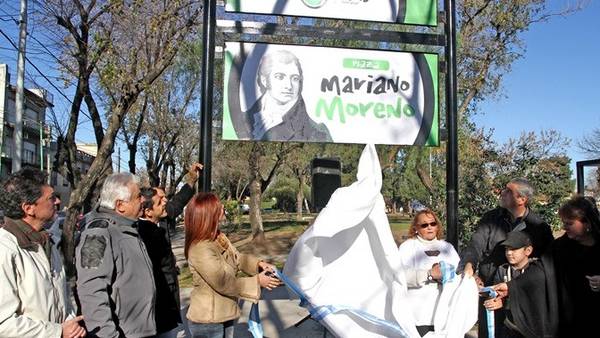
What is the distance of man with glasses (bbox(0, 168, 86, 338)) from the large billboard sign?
8.02 feet

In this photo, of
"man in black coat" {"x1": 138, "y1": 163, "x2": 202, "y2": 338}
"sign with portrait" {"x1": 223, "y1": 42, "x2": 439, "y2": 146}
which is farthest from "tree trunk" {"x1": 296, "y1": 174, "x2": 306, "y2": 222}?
"man in black coat" {"x1": 138, "y1": 163, "x2": 202, "y2": 338}

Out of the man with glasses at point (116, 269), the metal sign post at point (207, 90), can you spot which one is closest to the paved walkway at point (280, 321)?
the metal sign post at point (207, 90)

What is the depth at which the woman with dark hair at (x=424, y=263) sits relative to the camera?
11.5 feet

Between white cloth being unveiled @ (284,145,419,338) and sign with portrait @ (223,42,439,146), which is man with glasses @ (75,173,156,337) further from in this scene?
Result: sign with portrait @ (223,42,439,146)

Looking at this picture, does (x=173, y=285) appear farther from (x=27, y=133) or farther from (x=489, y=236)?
→ (x=27, y=133)

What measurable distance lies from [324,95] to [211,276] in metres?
2.01

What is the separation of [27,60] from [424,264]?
1073 cm

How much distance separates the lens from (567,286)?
9.70 ft

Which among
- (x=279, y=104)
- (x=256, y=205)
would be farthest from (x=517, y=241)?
(x=256, y=205)

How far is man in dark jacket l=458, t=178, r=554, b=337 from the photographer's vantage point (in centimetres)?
389

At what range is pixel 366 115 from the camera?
177 inches

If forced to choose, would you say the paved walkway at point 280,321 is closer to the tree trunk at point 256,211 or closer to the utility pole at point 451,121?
the utility pole at point 451,121

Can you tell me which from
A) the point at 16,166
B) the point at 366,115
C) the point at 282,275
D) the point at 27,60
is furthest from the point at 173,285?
the point at 16,166

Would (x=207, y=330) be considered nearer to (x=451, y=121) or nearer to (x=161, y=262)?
(x=161, y=262)
